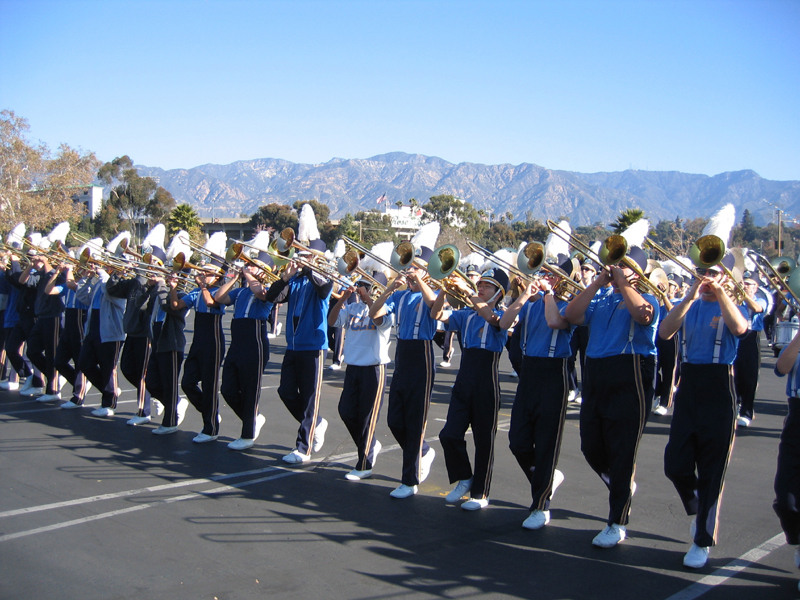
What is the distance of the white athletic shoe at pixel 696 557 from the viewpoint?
457 centimetres

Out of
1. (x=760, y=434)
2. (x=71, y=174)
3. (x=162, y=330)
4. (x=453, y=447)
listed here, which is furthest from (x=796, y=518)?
(x=71, y=174)

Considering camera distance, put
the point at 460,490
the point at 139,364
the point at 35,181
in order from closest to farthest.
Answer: the point at 460,490, the point at 139,364, the point at 35,181

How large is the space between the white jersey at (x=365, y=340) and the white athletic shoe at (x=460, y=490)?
1.36 meters

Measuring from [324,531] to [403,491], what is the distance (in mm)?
1054

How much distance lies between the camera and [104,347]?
926 cm

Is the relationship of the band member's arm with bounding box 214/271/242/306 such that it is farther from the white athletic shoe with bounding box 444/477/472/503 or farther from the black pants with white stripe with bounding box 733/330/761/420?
the black pants with white stripe with bounding box 733/330/761/420

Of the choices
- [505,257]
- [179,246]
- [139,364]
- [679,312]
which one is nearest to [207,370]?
[139,364]

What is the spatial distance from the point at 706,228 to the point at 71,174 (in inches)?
1637

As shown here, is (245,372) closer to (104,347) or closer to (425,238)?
(425,238)

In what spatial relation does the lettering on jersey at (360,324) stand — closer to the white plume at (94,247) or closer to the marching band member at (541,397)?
the marching band member at (541,397)

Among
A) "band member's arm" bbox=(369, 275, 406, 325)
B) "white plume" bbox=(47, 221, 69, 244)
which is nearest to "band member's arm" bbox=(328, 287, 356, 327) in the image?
"band member's arm" bbox=(369, 275, 406, 325)

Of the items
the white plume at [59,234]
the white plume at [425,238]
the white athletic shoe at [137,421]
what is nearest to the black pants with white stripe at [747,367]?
the white plume at [425,238]

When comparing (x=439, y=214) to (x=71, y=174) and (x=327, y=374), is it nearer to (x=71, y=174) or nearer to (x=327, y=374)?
(x=71, y=174)

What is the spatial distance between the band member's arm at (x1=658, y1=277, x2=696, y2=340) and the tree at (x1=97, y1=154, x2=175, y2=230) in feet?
217
